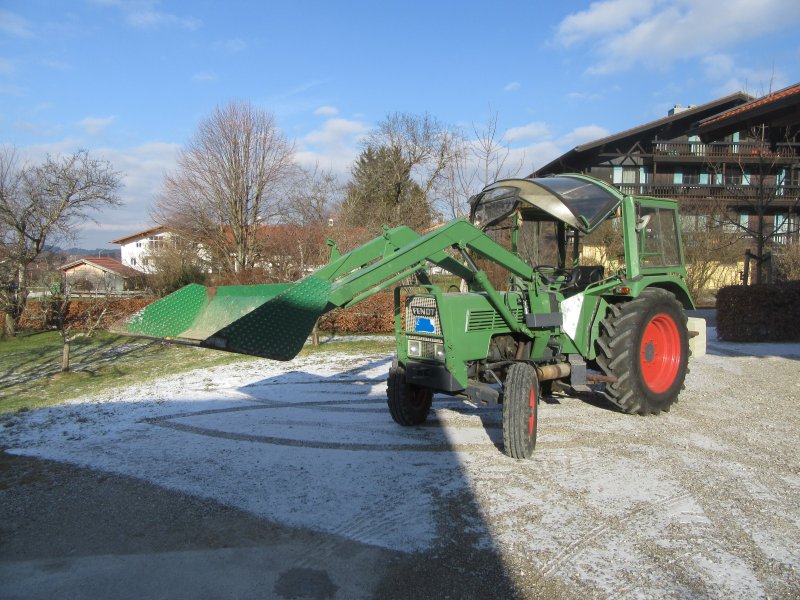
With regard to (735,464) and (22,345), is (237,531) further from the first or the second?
(22,345)

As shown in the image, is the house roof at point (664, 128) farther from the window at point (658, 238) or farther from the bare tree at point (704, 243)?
the window at point (658, 238)

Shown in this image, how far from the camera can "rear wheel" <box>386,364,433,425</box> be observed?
19.5 feet

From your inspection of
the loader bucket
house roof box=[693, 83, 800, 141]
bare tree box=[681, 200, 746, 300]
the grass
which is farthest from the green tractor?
bare tree box=[681, 200, 746, 300]

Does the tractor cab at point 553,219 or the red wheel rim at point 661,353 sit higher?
the tractor cab at point 553,219

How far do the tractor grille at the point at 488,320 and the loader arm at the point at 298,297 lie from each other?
104 mm

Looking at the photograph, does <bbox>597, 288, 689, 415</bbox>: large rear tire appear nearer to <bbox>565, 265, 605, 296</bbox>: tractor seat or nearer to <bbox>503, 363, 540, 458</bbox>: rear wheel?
<bbox>565, 265, 605, 296</bbox>: tractor seat

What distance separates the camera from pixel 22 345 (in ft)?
51.3

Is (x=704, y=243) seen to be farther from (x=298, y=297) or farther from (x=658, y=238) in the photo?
(x=298, y=297)

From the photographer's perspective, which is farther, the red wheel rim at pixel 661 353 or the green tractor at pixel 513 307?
the red wheel rim at pixel 661 353

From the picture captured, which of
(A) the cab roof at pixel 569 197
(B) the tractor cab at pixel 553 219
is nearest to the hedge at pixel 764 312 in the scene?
(B) the tractor cab at pixel 553 219

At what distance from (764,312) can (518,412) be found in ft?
31.8

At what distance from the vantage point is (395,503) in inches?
168

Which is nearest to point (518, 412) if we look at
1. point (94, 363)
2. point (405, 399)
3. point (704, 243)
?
point (405, 399)

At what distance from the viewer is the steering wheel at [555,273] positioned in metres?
6.59
